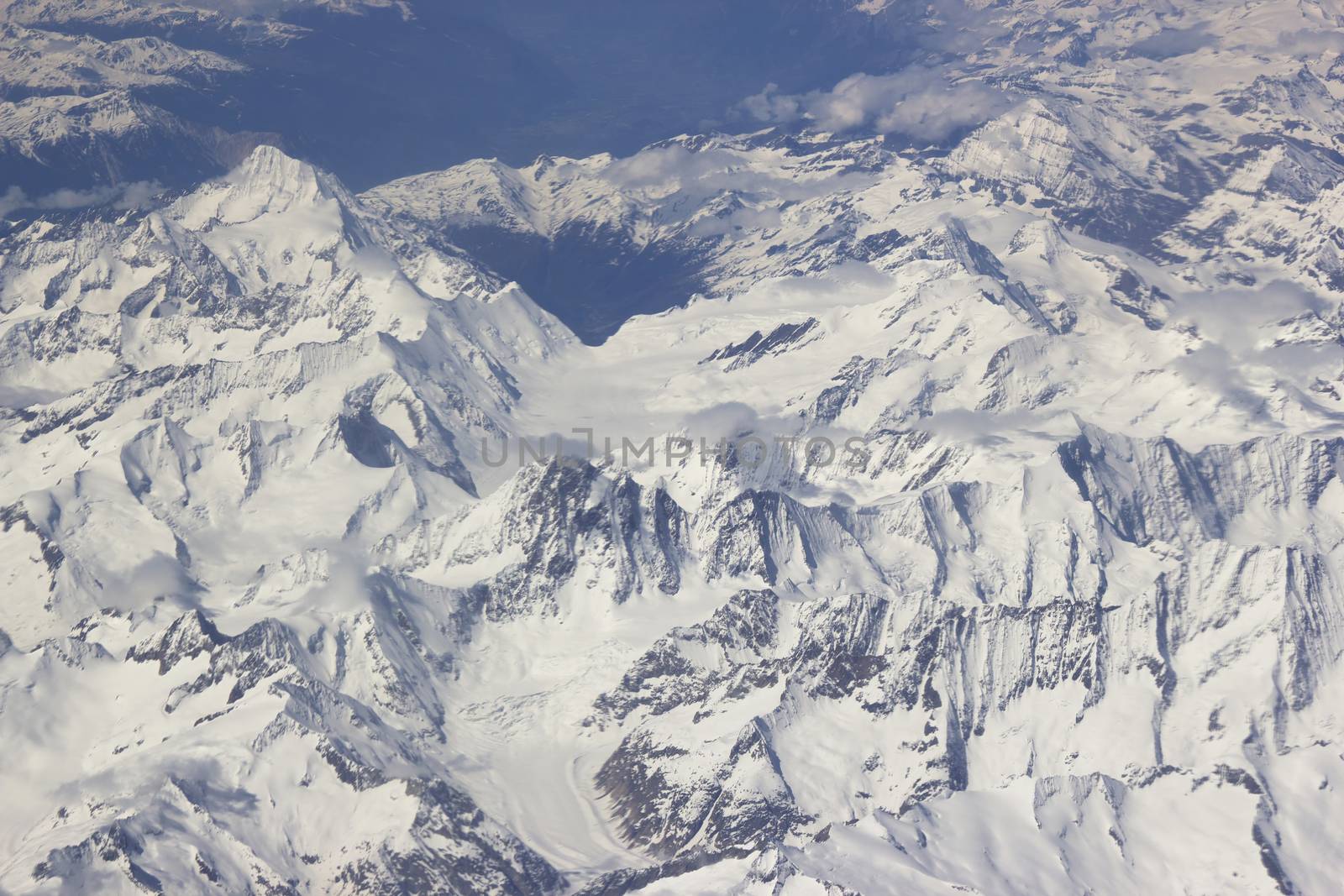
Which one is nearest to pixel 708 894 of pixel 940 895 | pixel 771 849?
pixel 771 849

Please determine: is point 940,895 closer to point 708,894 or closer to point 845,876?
point 845,876

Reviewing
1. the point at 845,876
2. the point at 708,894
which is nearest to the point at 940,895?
the point at 845,876

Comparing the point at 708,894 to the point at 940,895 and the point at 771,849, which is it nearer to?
the point at 771,849
